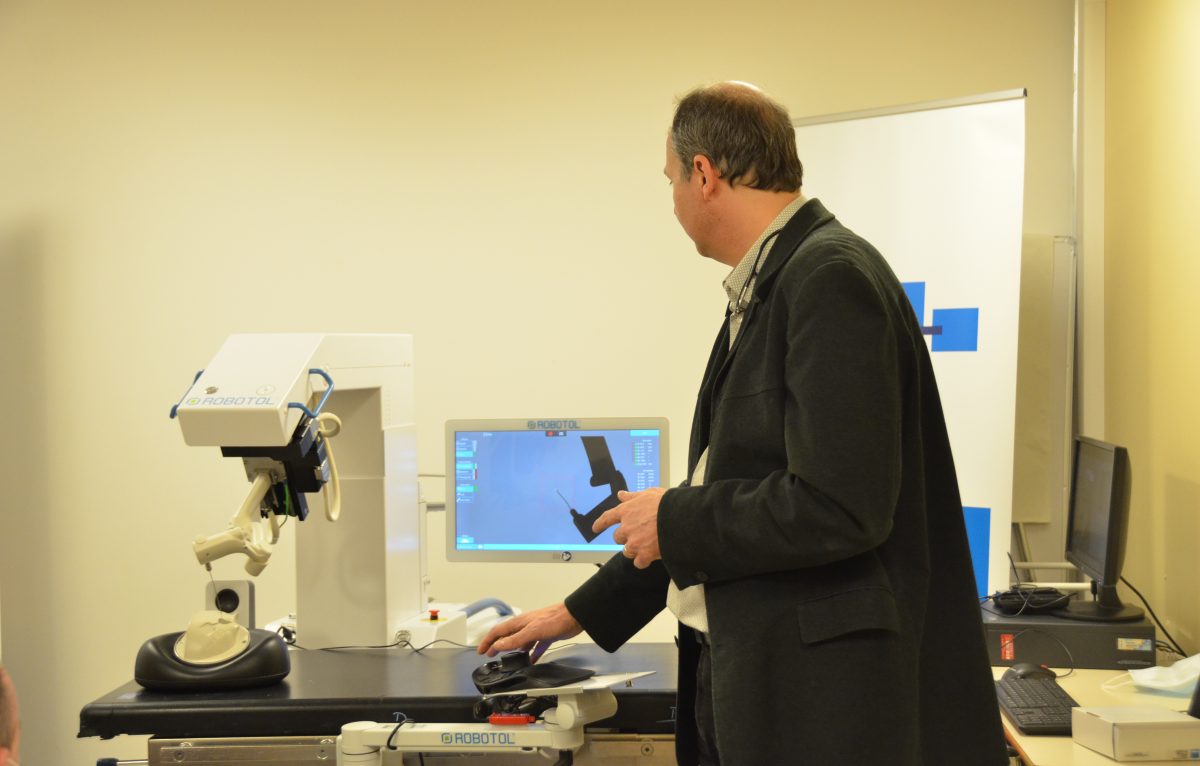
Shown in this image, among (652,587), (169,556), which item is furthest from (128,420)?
(652,587)

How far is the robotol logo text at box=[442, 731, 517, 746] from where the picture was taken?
1687mm

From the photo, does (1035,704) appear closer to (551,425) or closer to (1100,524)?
(1100,524)

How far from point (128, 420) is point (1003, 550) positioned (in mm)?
2836

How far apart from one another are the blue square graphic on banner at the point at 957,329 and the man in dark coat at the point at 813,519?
1636 mm

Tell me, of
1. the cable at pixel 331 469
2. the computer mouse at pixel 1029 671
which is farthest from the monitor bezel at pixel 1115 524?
the cable at pixel 331 469

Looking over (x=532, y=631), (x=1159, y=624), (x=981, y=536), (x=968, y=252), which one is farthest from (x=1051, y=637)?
(x=532, y=631)

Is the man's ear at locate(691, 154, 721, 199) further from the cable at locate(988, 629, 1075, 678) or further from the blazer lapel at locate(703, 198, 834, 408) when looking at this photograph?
the cable at locate(988, 629, 1075, 678)

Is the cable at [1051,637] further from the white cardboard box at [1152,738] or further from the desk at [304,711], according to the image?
the desk at [304,711]

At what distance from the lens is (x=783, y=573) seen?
1.30 m

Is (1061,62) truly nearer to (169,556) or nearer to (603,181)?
(603,181)

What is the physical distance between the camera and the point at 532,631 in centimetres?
172

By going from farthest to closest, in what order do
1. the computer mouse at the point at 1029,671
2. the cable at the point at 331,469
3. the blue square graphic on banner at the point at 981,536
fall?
the blue square graphic on banner at the point at 981,536 → the computer mouse at the point at 1029,671 → the cable at the point at 331,469

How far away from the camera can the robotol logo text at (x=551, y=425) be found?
8.61 ft

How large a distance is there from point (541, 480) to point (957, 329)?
1.17 m
